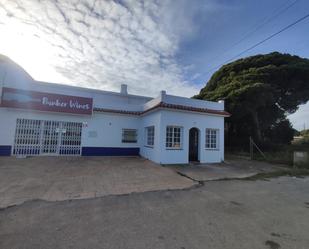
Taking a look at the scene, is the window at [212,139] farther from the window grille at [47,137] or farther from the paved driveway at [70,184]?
the window grille at [47,137]

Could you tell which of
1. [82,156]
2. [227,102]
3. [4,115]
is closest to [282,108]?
[227,102]

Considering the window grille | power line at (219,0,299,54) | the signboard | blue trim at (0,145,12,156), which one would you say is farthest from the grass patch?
blue trim at (0,145,12,156)

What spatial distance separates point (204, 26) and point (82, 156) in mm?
11592

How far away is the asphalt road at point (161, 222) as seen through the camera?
104 inches

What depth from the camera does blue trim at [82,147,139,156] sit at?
12035mm

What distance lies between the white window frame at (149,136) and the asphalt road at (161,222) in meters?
6.37

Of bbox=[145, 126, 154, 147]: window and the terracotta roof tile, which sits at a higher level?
the terracotta roof tile

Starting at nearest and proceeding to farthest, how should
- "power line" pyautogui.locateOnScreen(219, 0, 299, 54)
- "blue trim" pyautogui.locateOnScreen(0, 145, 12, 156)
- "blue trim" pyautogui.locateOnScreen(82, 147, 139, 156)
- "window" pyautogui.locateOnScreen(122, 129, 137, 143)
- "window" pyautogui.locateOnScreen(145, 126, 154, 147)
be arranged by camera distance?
"power line" pyautogui.locateOnScreen(219, 0, 299, 54) < "blue trim" pyautogui.locateOnScreen(0, 145, 12, 156) < "window" pyautogui.locateOnScreen(145, 126, 154, 147) < "blue trim" pyautogui.locateOnScreen(82, 147, 139, 156) < "window" pyautogui.locateOnScreen(122, 129, 137, 143)

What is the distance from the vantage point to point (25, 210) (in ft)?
12.0

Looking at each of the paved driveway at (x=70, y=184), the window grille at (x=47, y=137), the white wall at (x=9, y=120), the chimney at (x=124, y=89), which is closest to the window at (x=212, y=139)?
the paved driveway at (x=70, y=184)

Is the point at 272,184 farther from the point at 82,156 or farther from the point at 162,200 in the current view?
the point at 82,156

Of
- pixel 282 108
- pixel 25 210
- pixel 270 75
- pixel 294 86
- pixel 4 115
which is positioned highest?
pixel 270 75

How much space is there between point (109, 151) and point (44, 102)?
17.8 feet

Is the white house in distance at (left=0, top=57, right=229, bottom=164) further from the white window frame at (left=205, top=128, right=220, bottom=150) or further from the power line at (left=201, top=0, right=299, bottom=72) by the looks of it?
the power line at (left=201, top=0, right=299, bottom=72)
